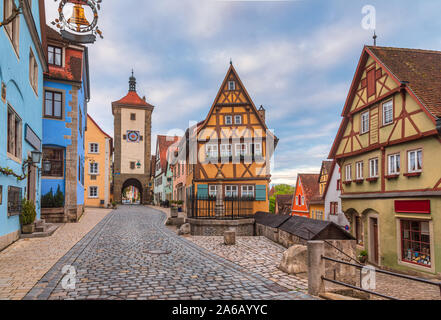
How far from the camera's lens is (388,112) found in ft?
56.0

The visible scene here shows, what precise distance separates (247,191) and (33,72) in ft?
43.8

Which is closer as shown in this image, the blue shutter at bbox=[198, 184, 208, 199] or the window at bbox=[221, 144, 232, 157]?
the blue shutter at bbox=[198, 184, 208, 199]

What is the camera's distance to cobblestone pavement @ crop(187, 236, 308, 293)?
23.4 ft

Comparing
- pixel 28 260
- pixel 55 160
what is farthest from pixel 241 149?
pixel 28 260

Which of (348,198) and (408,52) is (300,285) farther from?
(408,52)

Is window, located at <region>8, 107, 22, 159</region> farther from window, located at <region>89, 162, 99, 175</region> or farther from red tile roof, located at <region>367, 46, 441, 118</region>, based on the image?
window, located at <region>89, 162, 99, 175</region>

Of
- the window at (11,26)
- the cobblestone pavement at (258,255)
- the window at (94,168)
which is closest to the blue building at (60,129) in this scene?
the window at (11,26)

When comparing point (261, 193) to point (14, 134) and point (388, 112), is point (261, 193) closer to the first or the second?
point (388, 112)

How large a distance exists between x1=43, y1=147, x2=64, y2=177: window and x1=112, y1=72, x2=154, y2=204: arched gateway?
3190 centimetres

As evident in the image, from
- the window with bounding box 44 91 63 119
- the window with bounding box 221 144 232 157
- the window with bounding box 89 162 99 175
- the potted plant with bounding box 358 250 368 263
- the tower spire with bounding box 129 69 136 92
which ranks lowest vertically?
the potted plant with bounding box 358 250 368 263

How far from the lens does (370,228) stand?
1841cm

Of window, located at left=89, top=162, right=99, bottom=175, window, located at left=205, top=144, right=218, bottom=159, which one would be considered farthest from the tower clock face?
window, located at left=205, top=144, right=218, bottom=159
